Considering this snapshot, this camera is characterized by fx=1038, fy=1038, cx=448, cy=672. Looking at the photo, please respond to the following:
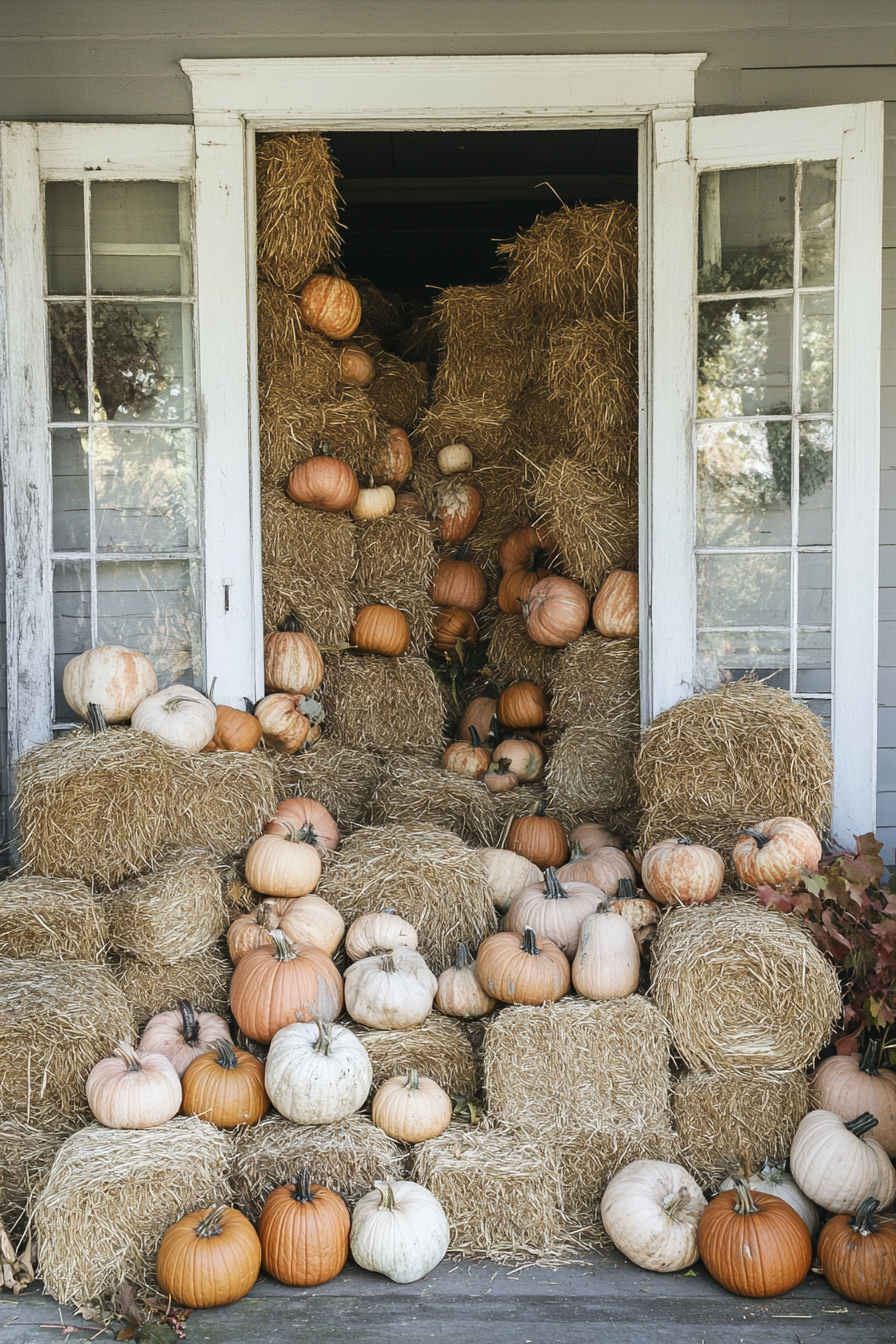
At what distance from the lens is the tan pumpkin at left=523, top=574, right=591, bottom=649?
14.4 ft

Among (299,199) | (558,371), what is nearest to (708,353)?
(558,371)

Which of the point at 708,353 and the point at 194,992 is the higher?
the point at 708,353

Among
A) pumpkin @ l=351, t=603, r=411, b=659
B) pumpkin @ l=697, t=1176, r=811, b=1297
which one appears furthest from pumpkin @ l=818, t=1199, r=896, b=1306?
pumpkin @ l=351, t=603, r=411, b=659

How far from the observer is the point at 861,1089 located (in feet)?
9.32

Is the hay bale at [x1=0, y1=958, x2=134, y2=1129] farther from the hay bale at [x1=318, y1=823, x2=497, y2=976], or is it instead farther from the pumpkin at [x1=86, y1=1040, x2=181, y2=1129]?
the hay bale at [x1=318, y1=823, x2=497, y2=976]

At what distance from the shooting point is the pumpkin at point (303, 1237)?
251 cm

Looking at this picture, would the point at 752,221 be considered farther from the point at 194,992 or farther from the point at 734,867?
the point at 194,992

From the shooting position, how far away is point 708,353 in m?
3.78

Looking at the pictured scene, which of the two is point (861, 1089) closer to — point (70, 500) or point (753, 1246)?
point (753, 1246)

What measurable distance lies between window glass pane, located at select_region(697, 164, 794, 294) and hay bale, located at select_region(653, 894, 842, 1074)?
2.29m

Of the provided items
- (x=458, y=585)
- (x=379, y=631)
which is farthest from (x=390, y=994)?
(x=458, y=585)

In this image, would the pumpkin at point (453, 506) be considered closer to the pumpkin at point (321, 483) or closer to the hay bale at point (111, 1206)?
the pumpkin at point (321, 483)

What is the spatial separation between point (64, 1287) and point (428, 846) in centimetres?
162

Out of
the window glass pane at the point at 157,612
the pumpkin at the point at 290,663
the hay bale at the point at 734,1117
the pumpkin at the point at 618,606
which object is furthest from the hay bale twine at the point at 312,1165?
the pumpkin at the point at 618,606
